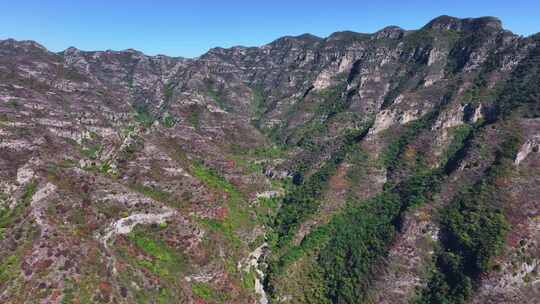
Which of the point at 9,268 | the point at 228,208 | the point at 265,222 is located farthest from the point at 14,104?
the point at 9,268

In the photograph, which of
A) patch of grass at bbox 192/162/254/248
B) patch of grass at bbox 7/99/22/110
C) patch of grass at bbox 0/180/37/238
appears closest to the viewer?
patch of grass at bbox 0/180/37/238

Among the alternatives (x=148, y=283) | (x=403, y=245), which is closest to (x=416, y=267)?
(x=403, y=245)

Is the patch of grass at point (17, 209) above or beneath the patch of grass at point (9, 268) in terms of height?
above

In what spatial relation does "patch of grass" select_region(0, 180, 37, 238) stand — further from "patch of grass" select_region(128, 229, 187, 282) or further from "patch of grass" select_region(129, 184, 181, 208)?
"patch of grass" select_region(129, 184, 181, 208)

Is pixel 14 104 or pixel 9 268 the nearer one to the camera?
pixel 9 268

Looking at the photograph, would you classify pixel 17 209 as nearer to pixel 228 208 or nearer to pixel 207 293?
pixel 207 293

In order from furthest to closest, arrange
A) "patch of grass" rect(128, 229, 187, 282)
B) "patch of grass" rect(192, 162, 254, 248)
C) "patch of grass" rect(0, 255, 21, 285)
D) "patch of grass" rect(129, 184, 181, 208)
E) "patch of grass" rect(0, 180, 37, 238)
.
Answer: "patch of grass" rect(192, 162, 254, 248), "patch of grass" rect(129, 184, 181, 208), "patch of grass" rect(128, 229, 187, 282), "patch of grass" rect(0, 180, 37, 238), "patch of grass" rect(0, 255, 21, 285)

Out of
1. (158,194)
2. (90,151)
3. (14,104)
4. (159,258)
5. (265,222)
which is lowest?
(265,222)

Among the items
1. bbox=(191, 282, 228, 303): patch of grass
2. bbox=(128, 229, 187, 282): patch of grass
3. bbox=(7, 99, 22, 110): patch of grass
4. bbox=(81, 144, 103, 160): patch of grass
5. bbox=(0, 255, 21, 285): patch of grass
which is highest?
bbox=(7, 99, 22, 110): patch of grass

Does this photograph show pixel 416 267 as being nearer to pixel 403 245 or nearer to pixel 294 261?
pixel 403 245

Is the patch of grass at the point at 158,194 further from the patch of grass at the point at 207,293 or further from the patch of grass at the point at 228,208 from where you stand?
the patch of grass at the point at 207,293

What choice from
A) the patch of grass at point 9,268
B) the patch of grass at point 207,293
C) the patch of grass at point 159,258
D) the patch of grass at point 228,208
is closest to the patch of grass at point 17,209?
the patch of grass at point 9,268

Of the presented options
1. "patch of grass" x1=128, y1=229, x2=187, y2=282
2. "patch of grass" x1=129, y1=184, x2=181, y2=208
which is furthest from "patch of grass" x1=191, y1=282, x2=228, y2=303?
"patch of grass" x1=129, y1=184, x2=181, y2=208
